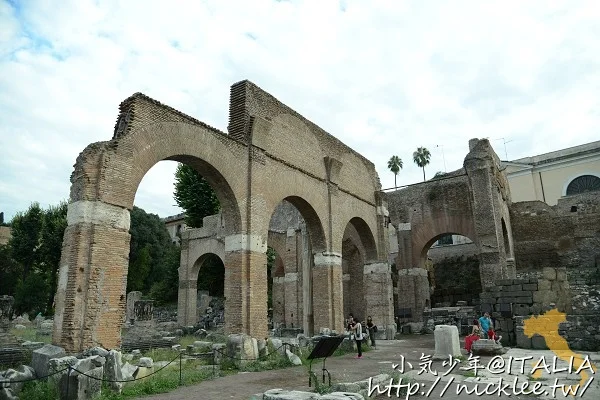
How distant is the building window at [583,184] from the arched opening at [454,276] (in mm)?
11918

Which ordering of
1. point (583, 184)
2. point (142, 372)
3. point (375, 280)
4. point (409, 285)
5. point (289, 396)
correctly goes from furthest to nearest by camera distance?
point (583, 184), point (409, 285), point (375, 280), point (142, 372), point (289, 396)

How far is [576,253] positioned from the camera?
74.0 feet

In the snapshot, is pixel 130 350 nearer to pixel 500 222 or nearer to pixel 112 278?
pixel 112 278

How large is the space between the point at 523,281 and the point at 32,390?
13.3 m

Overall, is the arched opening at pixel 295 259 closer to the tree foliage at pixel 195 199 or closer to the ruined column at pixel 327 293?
the ruined column at pixel 327 293

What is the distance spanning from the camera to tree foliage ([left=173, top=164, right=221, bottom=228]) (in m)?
31.1

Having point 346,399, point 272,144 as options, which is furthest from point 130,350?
point 346,399

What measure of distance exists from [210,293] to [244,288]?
2088cm

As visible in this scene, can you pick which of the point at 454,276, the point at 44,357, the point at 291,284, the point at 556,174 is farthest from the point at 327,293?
the point at 556,174

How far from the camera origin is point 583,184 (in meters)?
33.8

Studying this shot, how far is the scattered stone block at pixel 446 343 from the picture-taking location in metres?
10.8

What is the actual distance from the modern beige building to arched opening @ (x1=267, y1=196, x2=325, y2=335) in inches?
885

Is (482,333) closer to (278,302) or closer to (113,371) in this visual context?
(113,371)

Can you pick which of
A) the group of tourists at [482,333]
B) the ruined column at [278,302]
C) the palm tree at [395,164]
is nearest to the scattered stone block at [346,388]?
the group of tourists at [482,333]
